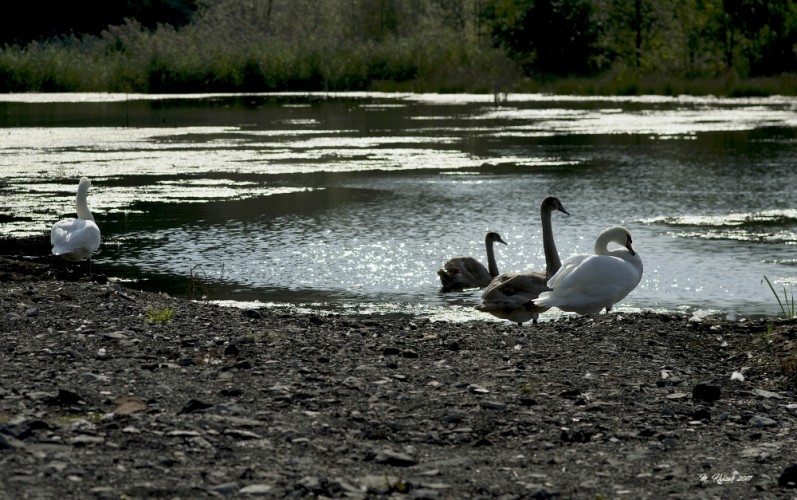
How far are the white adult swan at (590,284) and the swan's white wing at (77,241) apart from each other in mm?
5014

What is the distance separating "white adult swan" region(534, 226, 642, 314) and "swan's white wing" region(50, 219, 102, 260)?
5014 mm

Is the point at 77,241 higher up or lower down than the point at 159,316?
higher up

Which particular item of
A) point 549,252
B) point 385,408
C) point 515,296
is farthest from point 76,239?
point 385,408

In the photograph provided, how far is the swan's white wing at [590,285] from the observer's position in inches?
406

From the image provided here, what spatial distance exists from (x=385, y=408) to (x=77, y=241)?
696 centimetres

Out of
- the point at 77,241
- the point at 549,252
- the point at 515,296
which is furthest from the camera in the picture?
the point at 77,241

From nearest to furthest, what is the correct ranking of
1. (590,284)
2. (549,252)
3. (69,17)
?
(590,284) < (549,252) < (69,17)

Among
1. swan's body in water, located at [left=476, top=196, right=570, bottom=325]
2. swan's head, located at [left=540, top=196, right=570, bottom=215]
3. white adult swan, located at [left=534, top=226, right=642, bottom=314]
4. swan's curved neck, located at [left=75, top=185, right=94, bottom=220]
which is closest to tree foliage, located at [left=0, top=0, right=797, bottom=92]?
swan's head, located at [left=540, top=196, right=570, bottom=215]

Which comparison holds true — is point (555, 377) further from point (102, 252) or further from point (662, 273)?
point (102, 252)

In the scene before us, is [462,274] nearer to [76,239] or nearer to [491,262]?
[491,262]

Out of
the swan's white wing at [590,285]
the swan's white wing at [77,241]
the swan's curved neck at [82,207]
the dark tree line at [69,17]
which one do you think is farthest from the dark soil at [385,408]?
the dark tree line at [69,17]

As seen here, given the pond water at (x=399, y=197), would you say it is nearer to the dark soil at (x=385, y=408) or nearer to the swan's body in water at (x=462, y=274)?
the swan's body in water at (x=462, y=274)

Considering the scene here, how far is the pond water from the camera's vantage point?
504 inches

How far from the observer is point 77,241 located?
503 inches
